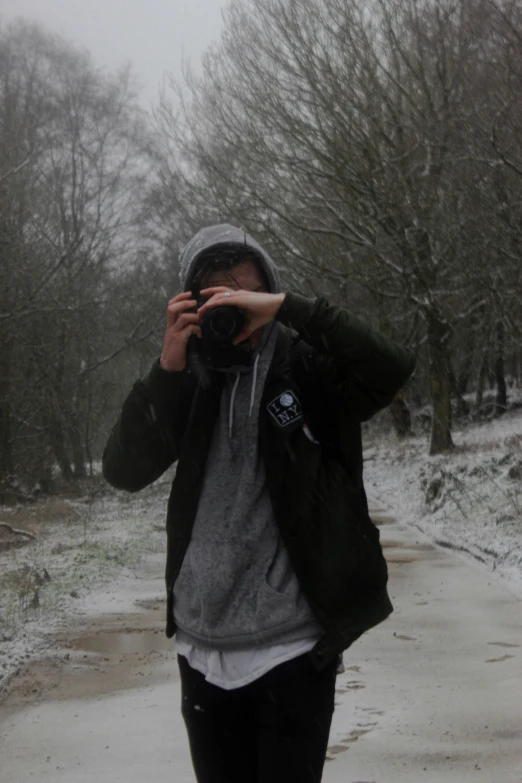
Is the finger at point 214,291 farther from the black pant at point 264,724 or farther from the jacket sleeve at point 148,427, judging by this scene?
the black pant at point 264,724

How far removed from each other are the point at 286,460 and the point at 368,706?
3.49 metres

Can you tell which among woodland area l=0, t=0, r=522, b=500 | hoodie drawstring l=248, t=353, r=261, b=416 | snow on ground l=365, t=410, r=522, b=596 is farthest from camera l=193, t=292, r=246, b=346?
woodland area l=0, t=0, r=522, b=500

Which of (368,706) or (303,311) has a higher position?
(303,311)

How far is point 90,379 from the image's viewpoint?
2775 centimetres

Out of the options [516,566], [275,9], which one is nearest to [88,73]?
[275,9]

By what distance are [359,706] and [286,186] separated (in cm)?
1828

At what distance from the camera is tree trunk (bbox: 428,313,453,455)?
69.7 ft

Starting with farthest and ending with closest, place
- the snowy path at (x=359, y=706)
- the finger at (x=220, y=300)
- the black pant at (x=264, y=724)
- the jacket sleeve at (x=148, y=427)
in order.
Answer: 1. the snowy path at (x=359, y=706)
2. the jacket sleeve at (x=148, y=427)
3. the finger at (x=220, y=300)
4. the black pant at (x=264, y=724)

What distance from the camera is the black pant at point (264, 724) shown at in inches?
84.3

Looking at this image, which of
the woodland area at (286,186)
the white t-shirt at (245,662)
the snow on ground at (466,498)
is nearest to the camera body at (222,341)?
the white t-shirt at (245,662)

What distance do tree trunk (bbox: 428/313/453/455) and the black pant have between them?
757 inches

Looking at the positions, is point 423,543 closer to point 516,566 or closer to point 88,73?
point 516,566

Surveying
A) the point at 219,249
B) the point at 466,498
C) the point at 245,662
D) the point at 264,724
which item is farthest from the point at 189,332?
the point at 466,498

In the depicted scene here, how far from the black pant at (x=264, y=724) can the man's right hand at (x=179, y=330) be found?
711mm
